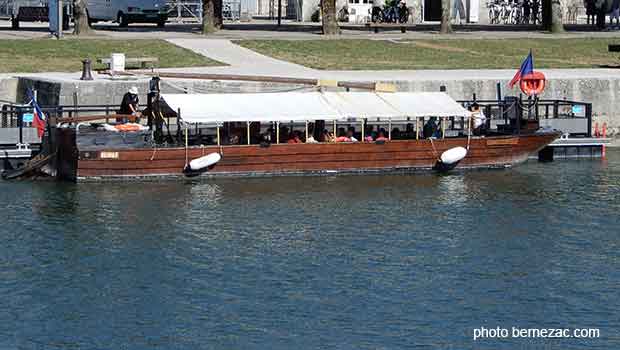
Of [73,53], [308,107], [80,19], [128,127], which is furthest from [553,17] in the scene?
[128,127]

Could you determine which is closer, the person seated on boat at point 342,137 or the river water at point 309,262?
the river water at point 309,262

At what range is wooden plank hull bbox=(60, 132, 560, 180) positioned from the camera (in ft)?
140

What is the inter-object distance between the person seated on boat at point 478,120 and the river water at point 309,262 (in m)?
2.60

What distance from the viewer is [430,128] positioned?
151ft

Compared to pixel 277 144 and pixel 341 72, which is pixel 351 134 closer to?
pixel 277 144

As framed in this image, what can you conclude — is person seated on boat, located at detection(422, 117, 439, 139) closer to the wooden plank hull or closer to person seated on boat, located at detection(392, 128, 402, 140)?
the wooden plank hull

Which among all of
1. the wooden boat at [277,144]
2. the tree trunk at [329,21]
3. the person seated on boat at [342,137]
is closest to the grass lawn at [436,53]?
the tree trunk at [329,21]

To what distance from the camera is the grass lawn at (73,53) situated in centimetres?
5756

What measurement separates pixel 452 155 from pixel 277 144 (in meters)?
5.55

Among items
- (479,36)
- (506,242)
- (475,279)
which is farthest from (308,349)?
(479,36)

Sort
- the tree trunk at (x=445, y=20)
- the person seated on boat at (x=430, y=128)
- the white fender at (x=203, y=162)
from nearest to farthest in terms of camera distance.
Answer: the white fender at (x=203, y=162) < the person seated on boat at (x=430, y=128) < the tree trunk at (x=445, y=20)

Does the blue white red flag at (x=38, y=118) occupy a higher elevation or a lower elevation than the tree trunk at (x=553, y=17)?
lower

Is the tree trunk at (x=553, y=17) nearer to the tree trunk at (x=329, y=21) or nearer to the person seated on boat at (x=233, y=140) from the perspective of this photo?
the tree trunk at (x=329, y=21)

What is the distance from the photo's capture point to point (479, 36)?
72875 mm
